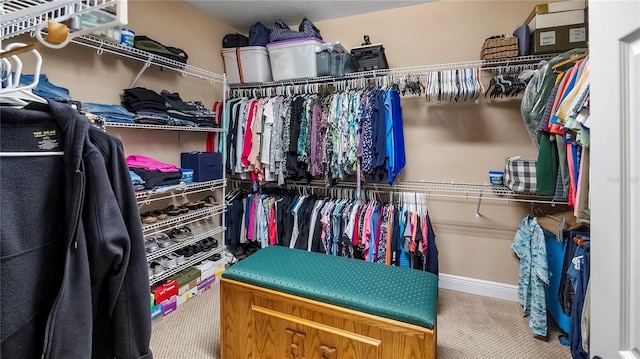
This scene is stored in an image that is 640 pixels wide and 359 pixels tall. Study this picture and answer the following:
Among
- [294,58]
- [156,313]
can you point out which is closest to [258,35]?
[294,58]

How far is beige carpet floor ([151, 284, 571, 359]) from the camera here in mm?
1853

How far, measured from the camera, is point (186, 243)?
2465mm

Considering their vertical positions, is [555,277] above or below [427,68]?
below

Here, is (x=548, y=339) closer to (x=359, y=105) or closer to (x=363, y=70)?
(x=359, y=105)

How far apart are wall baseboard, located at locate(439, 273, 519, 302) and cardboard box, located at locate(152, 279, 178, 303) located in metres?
2.33

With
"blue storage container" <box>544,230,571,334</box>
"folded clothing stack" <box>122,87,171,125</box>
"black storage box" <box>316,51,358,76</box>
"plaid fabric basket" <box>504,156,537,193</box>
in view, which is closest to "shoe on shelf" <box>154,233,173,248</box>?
"folded clothing stack" <box>122,87,171,125</box>

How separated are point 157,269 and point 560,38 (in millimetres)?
3305

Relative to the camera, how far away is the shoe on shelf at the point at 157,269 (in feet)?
7.21

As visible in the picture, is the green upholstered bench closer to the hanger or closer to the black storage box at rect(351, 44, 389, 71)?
the hanger

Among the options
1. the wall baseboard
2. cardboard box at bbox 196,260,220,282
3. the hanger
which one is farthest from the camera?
cardboard box at bbox 196,260,220,282

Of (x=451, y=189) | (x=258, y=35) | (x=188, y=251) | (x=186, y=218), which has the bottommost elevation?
(x=188, y=251)

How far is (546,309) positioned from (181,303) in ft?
9.09

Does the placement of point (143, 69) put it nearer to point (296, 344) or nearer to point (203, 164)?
point (203, 164)

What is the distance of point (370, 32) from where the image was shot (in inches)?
111
